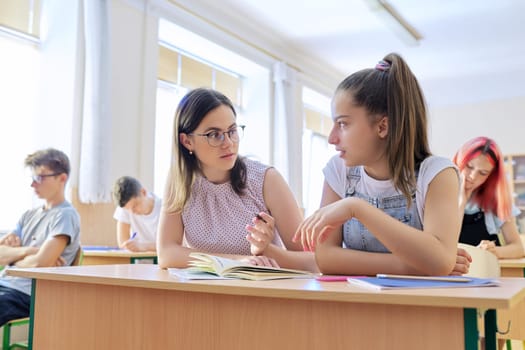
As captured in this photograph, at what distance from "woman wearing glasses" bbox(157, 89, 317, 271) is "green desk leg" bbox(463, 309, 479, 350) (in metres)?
0.91

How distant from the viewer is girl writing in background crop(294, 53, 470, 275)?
4.20 feet

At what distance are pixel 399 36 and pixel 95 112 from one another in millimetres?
3697

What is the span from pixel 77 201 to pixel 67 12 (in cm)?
151

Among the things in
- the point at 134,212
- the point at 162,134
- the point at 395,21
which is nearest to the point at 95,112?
the point at 134,212

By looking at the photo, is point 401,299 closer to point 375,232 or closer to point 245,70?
point 375,232

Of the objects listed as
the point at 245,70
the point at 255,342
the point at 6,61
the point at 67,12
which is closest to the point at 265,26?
the point at 245,70

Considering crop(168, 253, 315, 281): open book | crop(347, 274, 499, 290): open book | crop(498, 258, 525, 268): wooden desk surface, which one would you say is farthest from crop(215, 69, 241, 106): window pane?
crop(347, 274, 499, 290): open book

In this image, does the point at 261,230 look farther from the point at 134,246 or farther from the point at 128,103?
the point at 128,103

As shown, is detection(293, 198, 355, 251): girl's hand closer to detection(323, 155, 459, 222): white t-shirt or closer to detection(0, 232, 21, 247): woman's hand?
detection(323, 155, 459, 222): white t-shirt

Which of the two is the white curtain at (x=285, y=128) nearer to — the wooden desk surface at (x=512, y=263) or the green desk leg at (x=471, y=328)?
the wooden desk surface at (x=512, y=263)

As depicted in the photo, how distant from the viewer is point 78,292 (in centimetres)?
135

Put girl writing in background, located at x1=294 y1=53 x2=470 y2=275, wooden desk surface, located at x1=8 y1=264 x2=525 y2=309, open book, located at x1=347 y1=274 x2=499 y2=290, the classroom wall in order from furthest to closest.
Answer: the classroom wall → girl writing in background, located at x1=294 y1=53 x2=470 y2=275 → open book, located at x1=347 y1=274 x2=499 y2=290 → wooden desk surface, located at x1=8 y1=264 x2=525 y2=309

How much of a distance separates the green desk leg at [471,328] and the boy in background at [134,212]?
323cm

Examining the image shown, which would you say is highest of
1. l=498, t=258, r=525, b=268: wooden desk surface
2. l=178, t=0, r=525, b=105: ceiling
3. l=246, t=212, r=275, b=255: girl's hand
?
l=178, t=0, r=525, b=105: ceiling
